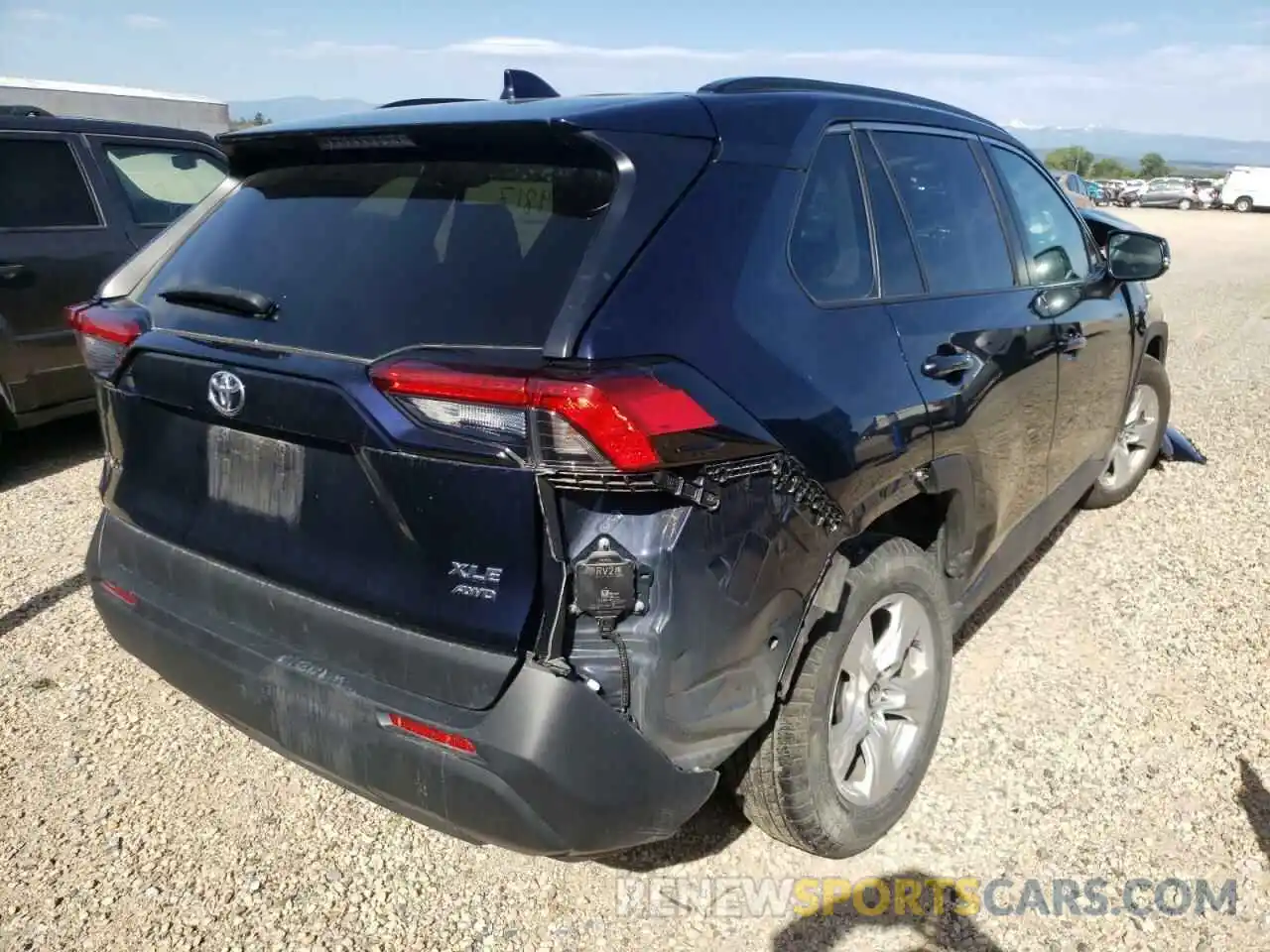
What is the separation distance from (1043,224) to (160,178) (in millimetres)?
5384

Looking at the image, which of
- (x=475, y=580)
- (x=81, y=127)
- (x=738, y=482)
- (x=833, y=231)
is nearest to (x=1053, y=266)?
(x=833, y=231)

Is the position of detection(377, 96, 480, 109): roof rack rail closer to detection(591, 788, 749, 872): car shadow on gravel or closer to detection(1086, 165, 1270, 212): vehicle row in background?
detection(591, 788, 749, 872): car shadow on gravel

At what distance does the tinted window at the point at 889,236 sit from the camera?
8.32 ft

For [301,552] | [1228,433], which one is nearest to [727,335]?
[301,552]

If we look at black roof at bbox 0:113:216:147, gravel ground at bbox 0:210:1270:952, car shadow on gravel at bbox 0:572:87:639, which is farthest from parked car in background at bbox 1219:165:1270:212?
car shadow on gravel at bbox 0:572:87:639

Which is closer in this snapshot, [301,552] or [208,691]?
[301,552]

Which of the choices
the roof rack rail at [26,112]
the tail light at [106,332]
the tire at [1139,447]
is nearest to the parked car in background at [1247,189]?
the tire at [1139,447]

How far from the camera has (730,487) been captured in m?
1.86

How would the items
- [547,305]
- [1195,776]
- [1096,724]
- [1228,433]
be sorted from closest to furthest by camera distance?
1. [547,305]
2. [1195,776]
3. [1096,724]
4. [1228,433]

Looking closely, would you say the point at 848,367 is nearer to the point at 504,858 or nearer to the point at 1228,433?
the point at 504,858

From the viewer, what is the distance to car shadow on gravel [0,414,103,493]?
549 cm

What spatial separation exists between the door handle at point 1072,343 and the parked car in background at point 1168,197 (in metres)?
50.2

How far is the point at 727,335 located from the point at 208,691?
1437 mm

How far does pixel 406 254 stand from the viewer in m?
2.02
